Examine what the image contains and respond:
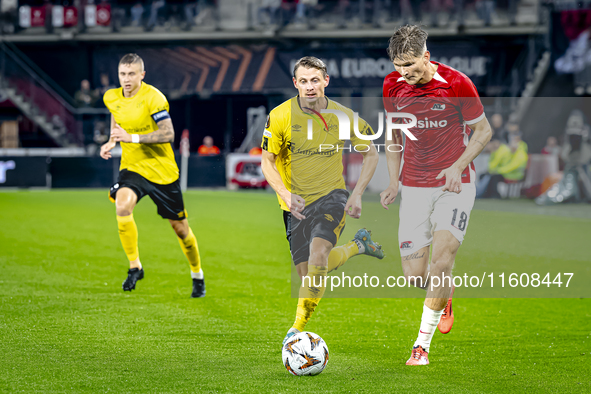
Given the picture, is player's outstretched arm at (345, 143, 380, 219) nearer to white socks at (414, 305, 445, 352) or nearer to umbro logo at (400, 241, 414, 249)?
umbro logo at (400, 241, 414, 249)

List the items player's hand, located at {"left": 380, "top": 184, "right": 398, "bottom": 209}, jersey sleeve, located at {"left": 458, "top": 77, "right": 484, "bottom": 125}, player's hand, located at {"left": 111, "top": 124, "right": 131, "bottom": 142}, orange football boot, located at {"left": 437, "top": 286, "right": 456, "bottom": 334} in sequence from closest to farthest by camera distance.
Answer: jersey sleeve, located at {"left": 458, "top": 77, "right": 484, "bottom": 125} → player's hand, located at {"left": 380, "top": 184, "right": 398, "bottom": 209} → orange football boot, located at {"left": 437, "top": 286, "right": 456, "bottom": 334} → player's hand, located at {"left": 111, "top": 124, "right": 131, "bottom": 142}

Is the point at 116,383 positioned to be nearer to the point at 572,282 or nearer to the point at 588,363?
the point at 588,363

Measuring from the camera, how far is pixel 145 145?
285 inches

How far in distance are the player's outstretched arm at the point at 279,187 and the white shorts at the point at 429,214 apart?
680mm

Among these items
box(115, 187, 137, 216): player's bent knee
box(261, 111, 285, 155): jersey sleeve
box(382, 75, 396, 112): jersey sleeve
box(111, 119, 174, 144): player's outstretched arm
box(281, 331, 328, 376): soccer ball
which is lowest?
box(281, 331, 328, 376): soccer ball

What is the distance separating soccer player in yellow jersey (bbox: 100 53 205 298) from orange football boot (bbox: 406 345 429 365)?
2882mm

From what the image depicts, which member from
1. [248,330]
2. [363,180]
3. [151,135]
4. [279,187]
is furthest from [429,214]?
[151,135]

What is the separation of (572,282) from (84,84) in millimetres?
20520

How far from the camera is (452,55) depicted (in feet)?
88.1

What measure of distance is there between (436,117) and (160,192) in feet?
10.6

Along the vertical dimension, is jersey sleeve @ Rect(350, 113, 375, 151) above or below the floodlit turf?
above

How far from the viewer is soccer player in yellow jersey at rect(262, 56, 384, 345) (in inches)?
195

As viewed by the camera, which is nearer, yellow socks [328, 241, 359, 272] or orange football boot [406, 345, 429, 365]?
orange football boot [406, 345, 429, 365]

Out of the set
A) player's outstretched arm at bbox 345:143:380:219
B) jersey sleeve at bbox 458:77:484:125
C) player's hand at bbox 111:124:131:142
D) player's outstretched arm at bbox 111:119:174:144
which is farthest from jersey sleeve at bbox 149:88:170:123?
jersey sleeve at bbox 458:77:484:125
